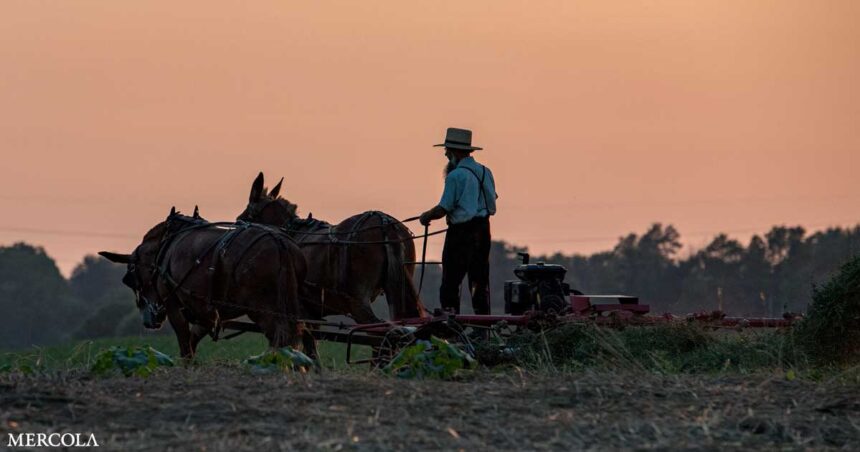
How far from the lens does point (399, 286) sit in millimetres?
16641

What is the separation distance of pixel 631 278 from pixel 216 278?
60.8 m

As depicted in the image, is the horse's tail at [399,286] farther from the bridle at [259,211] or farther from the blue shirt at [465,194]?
the bridle at [259,211]

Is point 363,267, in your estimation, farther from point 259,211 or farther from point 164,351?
point 164,351

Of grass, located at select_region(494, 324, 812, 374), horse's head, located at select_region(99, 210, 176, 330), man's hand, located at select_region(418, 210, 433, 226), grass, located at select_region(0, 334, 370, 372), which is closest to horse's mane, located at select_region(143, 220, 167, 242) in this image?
horse's head, located at select_region(99, 210, 176, 330)

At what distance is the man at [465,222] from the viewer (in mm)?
14883

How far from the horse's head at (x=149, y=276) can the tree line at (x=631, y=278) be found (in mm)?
35218

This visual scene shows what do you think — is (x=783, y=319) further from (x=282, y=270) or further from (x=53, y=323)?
(x=53, y=323)

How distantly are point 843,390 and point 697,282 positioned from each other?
5956cm

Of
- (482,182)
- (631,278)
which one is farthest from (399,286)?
(631,278)

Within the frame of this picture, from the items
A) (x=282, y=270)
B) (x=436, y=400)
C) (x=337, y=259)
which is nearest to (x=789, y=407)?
(x=436, y=400)

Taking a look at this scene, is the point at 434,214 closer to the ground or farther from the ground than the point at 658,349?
farther from the ground

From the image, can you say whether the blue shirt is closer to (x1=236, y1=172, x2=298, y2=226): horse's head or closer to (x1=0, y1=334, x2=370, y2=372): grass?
(x1=0, y1=334, x2=370, y2=372): grass

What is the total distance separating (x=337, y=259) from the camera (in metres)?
16.8

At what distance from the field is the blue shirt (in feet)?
12.7
